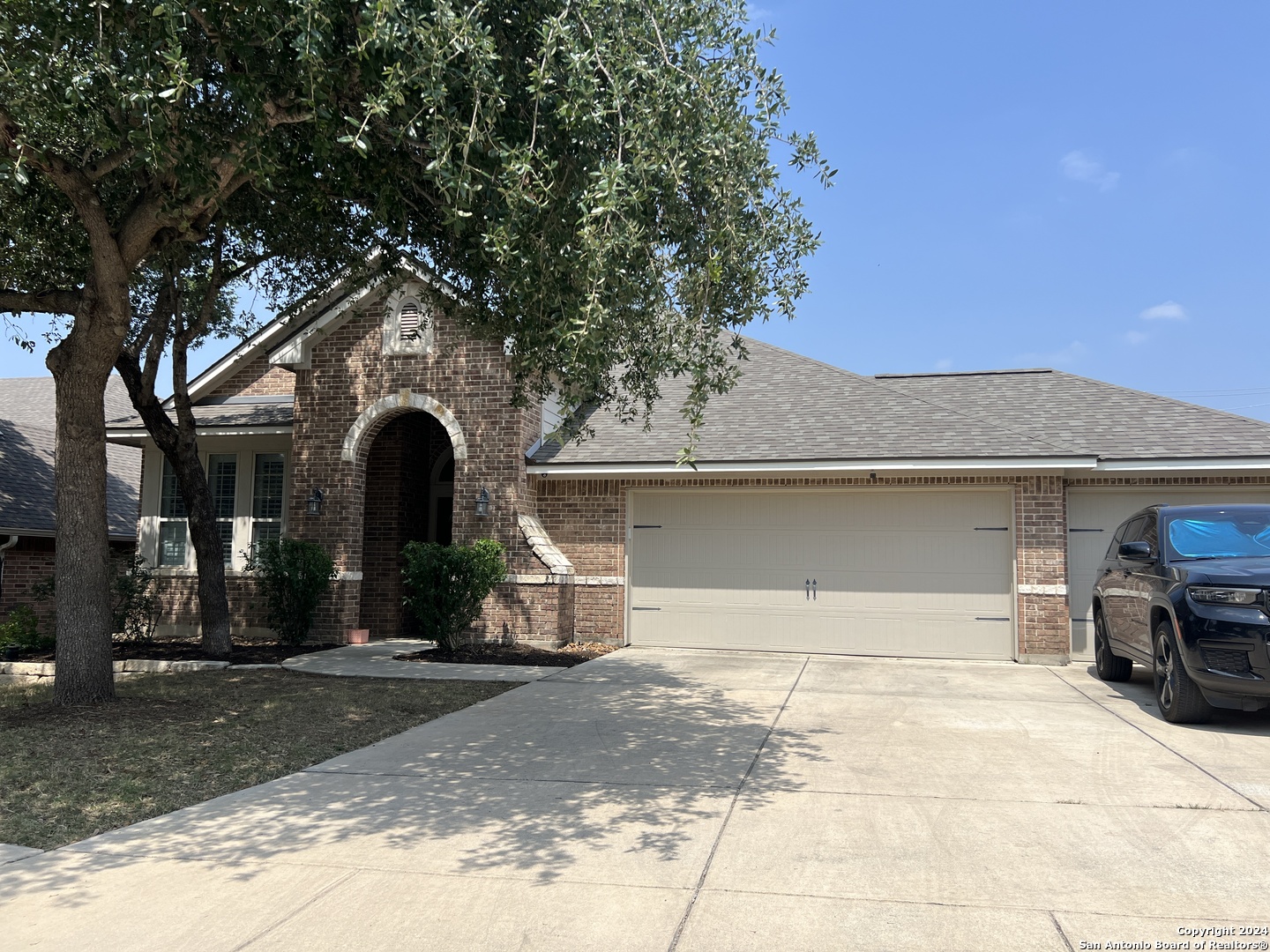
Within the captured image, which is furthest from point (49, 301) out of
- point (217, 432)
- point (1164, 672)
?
point (1164, 672)

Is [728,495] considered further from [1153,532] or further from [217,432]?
[217,432]

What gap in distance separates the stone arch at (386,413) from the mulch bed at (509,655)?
3.36 meters

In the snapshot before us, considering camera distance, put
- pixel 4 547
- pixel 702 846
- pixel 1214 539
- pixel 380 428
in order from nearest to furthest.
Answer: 1. pixel 702 846
2. pixel 1214 539
3. pixel 380 428
4. pixel 4 547

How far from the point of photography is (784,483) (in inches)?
568

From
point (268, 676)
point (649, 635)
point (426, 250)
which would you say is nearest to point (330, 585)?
point (268, 676)

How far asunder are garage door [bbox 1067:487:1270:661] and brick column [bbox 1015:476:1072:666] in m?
0.47

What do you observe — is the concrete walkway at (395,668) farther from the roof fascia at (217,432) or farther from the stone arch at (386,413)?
the roof fascia at (217,432)

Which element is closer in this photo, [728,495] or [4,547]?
[728,495]

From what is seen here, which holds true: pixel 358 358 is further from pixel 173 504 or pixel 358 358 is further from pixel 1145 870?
pixel 1145 870

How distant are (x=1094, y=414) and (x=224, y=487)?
14558 millimetres

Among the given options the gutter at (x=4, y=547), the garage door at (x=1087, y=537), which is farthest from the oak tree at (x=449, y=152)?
the gutter at (x=4, y=547)

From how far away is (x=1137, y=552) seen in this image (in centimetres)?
931

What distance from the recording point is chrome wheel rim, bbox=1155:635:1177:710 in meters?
8.49

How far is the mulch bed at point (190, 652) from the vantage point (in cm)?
1279
